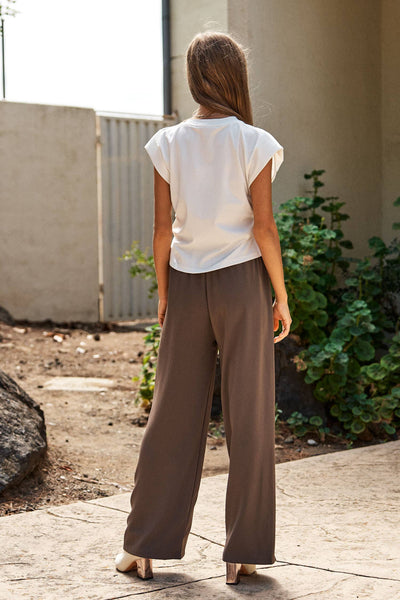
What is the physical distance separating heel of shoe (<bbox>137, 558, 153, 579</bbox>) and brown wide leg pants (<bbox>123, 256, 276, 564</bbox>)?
5 cm

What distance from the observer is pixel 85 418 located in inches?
188

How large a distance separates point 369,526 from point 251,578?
0.62 metres

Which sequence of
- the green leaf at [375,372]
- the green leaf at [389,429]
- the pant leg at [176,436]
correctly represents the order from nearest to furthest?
the pant leg at [176,436] < the green leaf at [389,429] < the green leaf at [375,372]

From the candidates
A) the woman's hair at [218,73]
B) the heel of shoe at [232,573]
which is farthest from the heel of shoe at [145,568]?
the woman's hair at [218,73]

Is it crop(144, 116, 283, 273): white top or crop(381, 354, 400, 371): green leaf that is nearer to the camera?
crop(144, 116, 283, 273): white top

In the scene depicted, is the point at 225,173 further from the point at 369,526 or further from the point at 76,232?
the point at 76,232

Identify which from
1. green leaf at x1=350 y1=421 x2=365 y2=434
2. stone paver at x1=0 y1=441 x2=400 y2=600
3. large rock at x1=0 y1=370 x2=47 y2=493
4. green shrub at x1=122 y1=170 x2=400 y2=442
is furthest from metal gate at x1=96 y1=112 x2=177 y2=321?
stone paver at x1=0 y1=441 x2=400 y2=600

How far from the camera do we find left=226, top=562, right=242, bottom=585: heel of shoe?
2283 millimetres

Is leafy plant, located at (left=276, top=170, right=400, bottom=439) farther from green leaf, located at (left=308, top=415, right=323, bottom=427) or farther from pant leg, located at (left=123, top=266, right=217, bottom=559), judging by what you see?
pant leg, located at (left=123, top=266, right=217, bottom=559)

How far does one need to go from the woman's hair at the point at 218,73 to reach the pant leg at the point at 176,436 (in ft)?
1.66

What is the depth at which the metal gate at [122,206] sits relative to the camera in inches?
325

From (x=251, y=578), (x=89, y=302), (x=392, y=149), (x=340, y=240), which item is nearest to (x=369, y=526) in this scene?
(x=251, y=578)

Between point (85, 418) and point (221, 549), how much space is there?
2.32 metres

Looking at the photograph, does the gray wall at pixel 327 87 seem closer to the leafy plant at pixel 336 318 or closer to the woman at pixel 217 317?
the leafy plant at pixel 336 318
